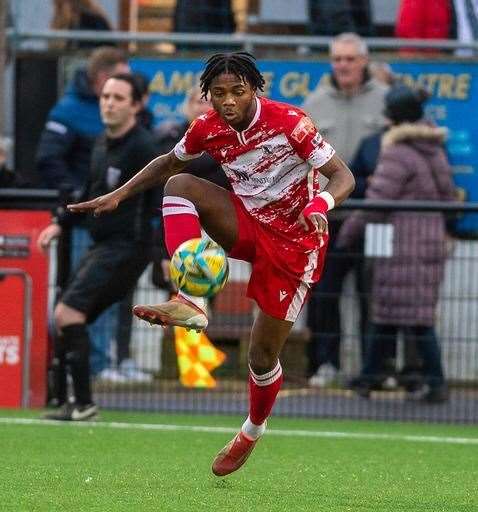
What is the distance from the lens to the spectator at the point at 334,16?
48.1ft

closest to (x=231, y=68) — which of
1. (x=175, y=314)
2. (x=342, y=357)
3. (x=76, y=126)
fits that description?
(x=175, y=314)

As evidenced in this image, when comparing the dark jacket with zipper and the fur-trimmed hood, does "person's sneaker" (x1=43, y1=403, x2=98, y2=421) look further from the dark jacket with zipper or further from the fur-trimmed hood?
the fur-trimmed hood

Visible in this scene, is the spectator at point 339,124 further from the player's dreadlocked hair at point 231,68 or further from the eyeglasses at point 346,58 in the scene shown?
the player's dreadlocked hair at point 231,68

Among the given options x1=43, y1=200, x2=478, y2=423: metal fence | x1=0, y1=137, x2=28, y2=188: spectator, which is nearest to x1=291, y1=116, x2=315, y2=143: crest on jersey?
x1=43, y1=200, x2=478, y2=423: metal fence

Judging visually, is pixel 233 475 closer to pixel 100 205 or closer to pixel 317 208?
pixel 100 205

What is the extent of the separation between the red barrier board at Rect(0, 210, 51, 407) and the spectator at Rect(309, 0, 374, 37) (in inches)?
145

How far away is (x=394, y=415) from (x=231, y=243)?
4554mm

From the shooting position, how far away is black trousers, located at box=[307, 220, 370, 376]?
1224 centimetres

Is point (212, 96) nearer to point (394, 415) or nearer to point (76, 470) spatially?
point (76, 470)

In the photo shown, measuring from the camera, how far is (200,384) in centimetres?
1198

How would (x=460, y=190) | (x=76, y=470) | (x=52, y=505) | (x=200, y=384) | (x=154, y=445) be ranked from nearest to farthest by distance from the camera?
(x=52, y=505) → (x=76, y=470) → (x=154, y=445) → (x=200, y=384) → (x=460, y=190)

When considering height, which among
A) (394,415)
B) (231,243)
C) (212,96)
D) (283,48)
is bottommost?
(394,415)

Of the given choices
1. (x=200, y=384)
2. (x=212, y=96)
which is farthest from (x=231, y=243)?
(x=200, y=384)

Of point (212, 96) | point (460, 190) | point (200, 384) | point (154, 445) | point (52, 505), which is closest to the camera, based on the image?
point (52, 505)
